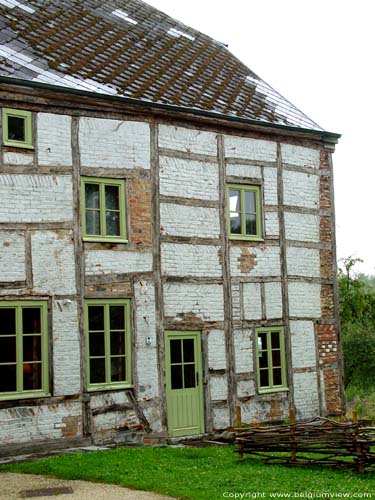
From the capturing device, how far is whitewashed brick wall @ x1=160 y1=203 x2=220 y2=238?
1650 cm

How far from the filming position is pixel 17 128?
14.8 m

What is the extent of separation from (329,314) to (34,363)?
7271 mm

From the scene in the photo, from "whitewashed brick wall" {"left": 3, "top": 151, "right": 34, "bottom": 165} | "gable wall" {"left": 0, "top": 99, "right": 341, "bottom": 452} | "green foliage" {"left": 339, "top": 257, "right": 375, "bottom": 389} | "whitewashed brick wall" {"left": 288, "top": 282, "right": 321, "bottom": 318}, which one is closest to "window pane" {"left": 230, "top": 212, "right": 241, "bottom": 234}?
"gable wall" {"left": 0, "top": 99, "right": 341, "bottom": 452}

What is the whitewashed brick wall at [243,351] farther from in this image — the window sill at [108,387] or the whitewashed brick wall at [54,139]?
the whitewashed brick wall at [54,139]


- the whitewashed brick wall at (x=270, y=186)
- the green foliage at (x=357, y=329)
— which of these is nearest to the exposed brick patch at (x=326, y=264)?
the whitewashed brick wall at (x=270, y=186)

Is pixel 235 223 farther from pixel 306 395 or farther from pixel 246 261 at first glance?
pixel 306 395

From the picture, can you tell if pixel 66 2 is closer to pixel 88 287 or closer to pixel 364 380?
pixel 88 287

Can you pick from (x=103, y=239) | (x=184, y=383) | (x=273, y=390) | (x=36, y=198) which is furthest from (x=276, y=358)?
(x=36, y=198)

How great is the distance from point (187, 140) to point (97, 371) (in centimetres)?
495

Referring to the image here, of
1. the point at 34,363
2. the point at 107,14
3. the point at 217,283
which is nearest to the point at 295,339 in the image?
the point at 217,283

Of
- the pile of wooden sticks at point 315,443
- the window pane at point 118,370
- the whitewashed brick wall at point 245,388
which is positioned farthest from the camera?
the whitewashed brick wall at point 245,388

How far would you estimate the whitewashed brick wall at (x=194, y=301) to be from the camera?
16344 mm

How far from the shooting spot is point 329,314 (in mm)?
18969

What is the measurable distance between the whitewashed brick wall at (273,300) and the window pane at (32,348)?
207 inches
